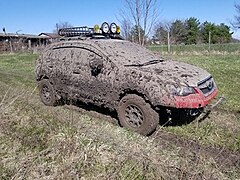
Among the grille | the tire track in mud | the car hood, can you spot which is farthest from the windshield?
the tire track in mud

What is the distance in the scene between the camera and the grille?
4.89m

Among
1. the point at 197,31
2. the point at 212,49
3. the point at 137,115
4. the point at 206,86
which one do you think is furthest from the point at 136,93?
the point at 197,31

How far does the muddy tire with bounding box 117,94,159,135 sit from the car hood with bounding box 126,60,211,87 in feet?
1.68

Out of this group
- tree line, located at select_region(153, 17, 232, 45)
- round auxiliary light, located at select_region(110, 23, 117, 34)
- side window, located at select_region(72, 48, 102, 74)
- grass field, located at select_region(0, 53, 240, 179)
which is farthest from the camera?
tree line, located at select_region(153, 17, 232, 45)

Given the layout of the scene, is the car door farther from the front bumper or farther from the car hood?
the front bumper

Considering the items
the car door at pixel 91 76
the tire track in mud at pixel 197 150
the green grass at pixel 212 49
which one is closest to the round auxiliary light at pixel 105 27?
the car door at pixel 91 76

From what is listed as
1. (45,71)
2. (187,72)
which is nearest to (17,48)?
(45,71)

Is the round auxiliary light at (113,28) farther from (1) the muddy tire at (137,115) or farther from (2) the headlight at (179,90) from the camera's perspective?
(2) the headlight at (179,90)

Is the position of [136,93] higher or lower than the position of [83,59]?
lower

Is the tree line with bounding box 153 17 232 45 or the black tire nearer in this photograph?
the black tire

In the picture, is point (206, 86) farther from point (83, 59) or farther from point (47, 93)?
point (47, 93)

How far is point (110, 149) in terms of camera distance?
375 cm

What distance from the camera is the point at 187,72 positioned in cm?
507

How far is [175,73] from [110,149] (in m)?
1.93
